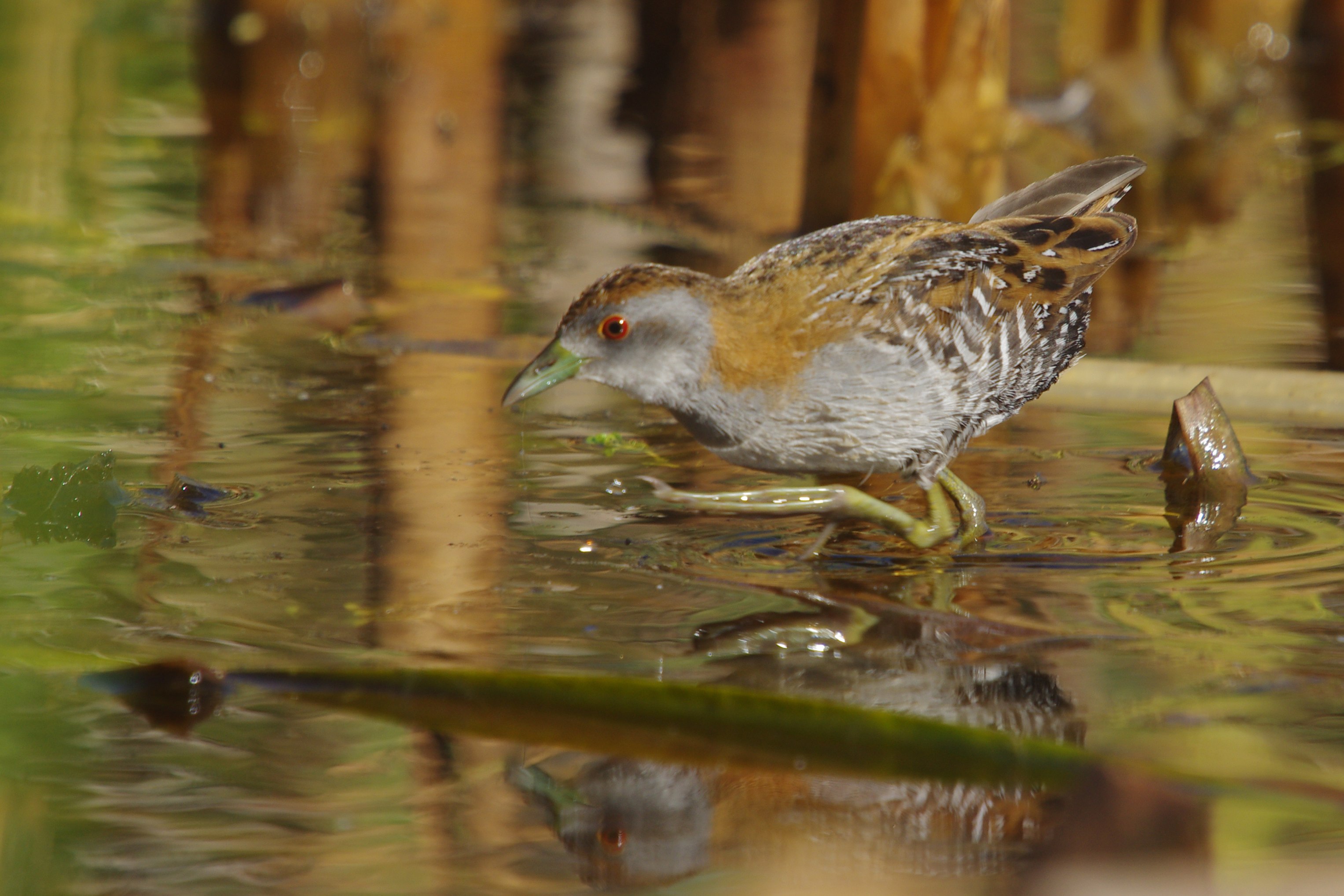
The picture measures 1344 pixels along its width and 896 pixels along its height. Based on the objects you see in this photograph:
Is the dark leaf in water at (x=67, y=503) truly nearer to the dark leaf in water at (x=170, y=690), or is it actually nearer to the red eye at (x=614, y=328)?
the dark leaf in water at (x=170, y=690)

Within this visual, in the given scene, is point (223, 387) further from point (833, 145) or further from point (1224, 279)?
point (1224, 279)

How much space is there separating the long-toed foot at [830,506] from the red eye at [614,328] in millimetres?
345

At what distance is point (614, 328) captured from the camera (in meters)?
3.99

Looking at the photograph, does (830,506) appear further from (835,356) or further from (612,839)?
(612,839)

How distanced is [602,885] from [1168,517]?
223 centimetres

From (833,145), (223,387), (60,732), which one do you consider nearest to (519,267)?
(833,145)

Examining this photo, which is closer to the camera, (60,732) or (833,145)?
(60,732)

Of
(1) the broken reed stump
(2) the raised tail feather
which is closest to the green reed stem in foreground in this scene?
(1) the broken reed stump

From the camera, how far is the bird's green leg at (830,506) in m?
3.96

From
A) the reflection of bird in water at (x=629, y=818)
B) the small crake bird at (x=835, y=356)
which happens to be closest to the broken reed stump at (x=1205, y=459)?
the small crake bird at (x=835, y=356)

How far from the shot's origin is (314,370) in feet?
18.8

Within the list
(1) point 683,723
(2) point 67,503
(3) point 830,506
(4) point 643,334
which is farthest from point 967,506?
(2) point 67,503

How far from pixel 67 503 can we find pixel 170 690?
1188mm

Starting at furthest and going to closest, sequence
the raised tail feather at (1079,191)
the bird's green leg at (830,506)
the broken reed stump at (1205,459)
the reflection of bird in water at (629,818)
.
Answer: the raised tail feather at (1079,191)
the broken reed stump at (1205,459)
the bird's green leg at (830,506)
the reflection of bird in water at (629,818)
